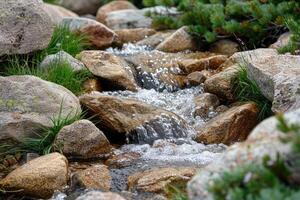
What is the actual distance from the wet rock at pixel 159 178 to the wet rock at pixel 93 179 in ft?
0.73

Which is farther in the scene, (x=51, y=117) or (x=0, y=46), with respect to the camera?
(x=0, y=46)

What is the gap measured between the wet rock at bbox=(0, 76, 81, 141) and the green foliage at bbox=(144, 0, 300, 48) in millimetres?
3233

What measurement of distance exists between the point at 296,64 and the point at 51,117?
8.89ft

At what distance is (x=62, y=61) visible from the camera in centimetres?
734

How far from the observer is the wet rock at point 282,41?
7.80 metres

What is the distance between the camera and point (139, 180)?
5.15m

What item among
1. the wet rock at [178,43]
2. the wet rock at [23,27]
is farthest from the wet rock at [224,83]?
the wet rock at [178,43]

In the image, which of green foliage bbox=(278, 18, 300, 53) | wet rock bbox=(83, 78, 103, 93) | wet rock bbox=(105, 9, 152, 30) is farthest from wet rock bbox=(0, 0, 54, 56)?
wet rock bbox=(105, 9, 152, 30)

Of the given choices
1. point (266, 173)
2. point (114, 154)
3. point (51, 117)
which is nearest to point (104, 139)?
point (114, 154)

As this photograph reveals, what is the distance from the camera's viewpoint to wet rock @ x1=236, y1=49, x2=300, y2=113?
219 inches

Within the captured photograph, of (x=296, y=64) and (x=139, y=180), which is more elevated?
(x=296, y=64)

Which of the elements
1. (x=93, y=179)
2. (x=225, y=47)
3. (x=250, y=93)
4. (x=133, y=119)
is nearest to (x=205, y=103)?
(x=250, y=93)

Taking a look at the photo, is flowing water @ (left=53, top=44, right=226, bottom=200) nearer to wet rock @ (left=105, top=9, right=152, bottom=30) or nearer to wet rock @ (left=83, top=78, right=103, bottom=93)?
wet rock @ (left=83, top=78, right=103, bottom=93)

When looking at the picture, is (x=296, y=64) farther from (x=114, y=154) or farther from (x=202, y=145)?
(x=114, y=154)
